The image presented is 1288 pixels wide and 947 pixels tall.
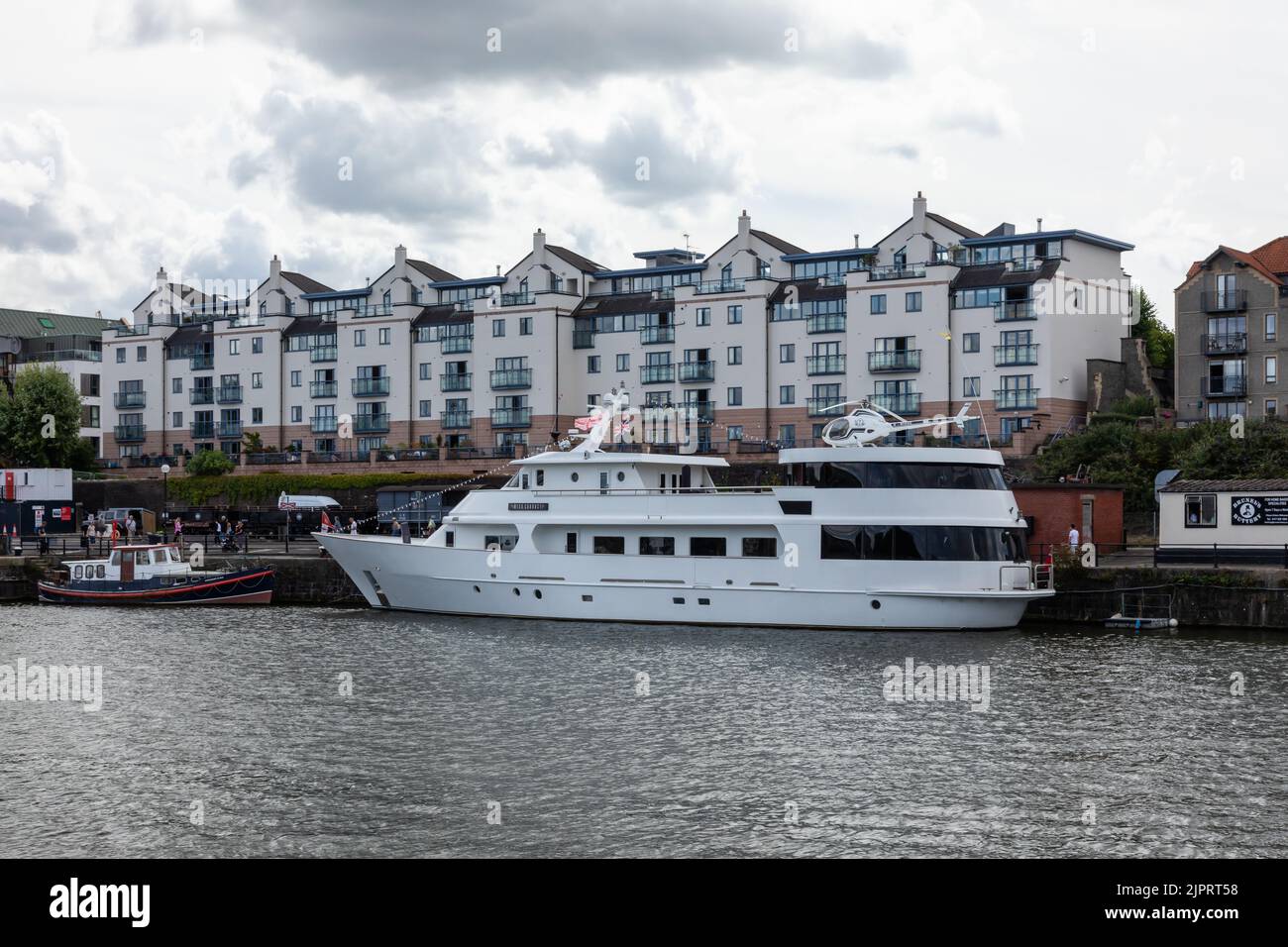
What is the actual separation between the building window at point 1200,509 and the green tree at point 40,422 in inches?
2925

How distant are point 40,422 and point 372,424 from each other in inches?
889

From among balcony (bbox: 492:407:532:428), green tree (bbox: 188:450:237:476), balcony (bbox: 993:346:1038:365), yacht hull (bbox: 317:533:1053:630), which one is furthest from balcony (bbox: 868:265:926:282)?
green tree (bbox: 188:450:237:476)

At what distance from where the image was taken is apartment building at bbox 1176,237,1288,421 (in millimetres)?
74938

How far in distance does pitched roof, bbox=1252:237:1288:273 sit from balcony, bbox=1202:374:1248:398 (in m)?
6.87

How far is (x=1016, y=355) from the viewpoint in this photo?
75250mm

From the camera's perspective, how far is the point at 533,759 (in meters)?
24.9

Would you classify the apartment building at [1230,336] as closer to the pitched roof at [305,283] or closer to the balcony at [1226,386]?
the balcony at [1226,386]

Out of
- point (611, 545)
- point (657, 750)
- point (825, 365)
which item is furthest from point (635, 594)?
point (825, 365)

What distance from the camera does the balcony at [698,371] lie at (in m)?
84.4

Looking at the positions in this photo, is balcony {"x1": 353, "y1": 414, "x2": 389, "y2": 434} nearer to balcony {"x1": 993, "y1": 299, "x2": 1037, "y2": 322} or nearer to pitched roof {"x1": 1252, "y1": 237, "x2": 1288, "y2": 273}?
balcony {"x1": 993, "y1": 299, "x2": 1037, "y2": 322}

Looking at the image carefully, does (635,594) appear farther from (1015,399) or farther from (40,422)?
(40,422)

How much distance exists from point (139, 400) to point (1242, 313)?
7609cm

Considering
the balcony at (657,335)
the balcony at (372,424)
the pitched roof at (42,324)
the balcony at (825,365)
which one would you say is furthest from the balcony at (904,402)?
the pitched roof at (42,324)

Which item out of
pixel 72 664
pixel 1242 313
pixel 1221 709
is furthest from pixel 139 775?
pixel 1242 313
